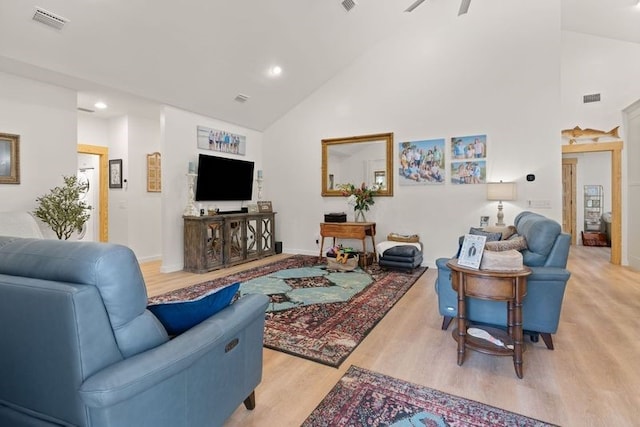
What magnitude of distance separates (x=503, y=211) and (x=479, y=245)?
332 centimetres

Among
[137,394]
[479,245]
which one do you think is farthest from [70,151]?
[479,245]

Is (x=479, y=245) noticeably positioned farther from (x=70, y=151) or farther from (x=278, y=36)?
(x=70, y=151)

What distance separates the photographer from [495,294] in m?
2.13

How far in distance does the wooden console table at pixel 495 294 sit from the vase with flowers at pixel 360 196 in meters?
3.50

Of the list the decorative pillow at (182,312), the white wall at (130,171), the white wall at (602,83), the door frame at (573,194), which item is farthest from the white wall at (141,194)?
the door frame at (573,194)

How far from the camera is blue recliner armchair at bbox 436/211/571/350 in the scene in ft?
7.76

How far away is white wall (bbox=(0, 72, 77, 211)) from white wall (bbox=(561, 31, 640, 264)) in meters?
8.19

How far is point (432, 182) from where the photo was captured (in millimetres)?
5453

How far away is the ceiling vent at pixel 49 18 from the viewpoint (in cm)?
303

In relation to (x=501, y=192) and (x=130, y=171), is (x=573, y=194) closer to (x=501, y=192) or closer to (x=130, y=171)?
(x=501, y=192)

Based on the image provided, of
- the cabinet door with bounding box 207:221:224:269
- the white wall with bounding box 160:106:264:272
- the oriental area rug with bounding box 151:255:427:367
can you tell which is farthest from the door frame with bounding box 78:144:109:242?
the oriental area rug with bounding box 151:255:427:367

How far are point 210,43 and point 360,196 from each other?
328 cm

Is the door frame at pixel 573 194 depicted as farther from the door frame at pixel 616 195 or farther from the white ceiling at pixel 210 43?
the white ceiling at pixel 210 43

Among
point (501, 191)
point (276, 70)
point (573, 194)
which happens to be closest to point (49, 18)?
point (276, 70)
